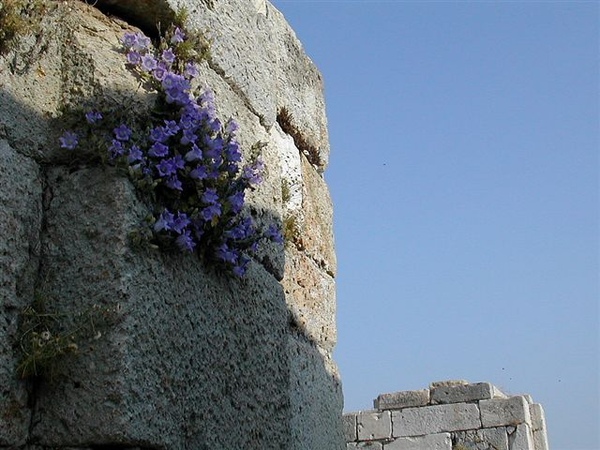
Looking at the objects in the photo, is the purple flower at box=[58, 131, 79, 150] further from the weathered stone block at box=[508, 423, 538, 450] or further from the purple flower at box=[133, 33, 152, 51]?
the weathered stone block at box=[508, 423, 538, 450]

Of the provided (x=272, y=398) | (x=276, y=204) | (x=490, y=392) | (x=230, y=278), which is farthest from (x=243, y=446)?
(x=490, y=392)

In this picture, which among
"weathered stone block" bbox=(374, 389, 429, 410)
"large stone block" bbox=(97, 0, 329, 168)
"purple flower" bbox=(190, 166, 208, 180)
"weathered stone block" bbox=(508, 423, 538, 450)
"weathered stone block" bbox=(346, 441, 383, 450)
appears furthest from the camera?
"weathered stone block" bbox=(374, 389, 429, 410)

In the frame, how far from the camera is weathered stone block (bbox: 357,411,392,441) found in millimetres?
11148

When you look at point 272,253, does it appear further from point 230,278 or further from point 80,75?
point 80,75

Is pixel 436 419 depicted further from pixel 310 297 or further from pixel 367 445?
pixel 310 297

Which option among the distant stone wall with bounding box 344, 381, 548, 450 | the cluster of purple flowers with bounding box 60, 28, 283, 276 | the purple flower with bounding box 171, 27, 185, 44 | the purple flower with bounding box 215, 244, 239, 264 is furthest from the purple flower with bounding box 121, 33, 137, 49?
the distant stone wall with bounding box 344, 381, 548, 450

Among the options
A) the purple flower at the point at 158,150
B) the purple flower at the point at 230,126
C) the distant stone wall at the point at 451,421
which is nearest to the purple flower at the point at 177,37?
the purple flower at the point at 230,126

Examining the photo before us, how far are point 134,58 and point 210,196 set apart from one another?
43cm

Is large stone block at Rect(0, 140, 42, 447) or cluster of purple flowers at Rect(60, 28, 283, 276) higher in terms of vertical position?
cluster of purple flowers at Rect(60, 28, 283, 276)

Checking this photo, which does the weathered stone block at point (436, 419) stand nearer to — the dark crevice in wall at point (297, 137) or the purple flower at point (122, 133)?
the dark crevice in wall at point (297, 137)

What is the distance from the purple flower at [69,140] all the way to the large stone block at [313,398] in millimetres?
1121

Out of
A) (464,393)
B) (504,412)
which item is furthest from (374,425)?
(504,412)

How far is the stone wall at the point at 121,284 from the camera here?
183cm

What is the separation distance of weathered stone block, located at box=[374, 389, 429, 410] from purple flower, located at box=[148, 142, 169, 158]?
961cm
